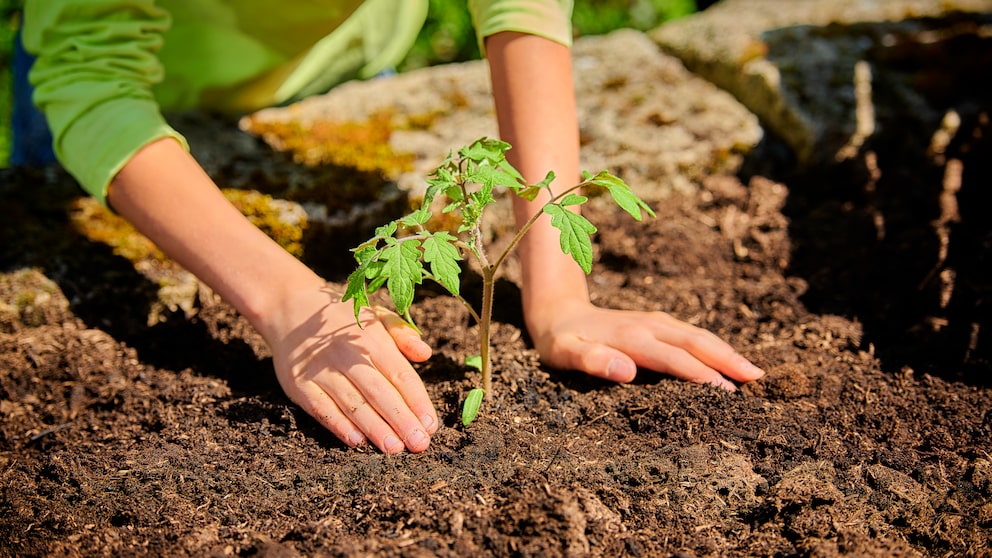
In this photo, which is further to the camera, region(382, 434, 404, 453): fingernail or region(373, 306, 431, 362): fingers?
region(373, 306, 431, 362): fingers

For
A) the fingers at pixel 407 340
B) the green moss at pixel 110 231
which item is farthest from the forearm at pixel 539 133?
the green moss at pixel 110 231

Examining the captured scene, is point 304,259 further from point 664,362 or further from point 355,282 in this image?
point 664,362

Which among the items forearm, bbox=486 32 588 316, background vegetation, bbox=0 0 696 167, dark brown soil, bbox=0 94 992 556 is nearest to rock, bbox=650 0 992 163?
dark brown soil, bbox=0 94 992 556

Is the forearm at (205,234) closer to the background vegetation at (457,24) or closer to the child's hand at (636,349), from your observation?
the child's hand at (636,349)

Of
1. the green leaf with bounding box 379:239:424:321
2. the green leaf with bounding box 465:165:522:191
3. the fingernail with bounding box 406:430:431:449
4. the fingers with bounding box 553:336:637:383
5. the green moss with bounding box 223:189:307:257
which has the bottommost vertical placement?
the fingernail with bounding box 406:430:431:449

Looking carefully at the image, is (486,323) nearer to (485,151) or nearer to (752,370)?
(485,151)

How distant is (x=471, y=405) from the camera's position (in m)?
1.70

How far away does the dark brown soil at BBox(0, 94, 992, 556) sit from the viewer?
1.45 meters

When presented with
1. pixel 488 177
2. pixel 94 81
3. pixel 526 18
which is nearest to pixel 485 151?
pixel 488 177

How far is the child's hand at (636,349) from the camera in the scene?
6.07ft

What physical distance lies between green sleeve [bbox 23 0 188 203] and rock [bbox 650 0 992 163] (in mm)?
2340

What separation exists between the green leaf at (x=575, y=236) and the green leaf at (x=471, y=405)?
18.0 inches

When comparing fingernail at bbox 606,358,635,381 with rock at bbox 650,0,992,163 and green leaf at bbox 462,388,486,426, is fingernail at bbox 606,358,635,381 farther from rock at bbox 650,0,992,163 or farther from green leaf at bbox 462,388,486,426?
rock at bbox 650,0,992,163

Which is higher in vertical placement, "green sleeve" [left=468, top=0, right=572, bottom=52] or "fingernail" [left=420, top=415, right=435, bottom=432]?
"green sleeve" [left=468, top=0, right=572, bottom=52]
